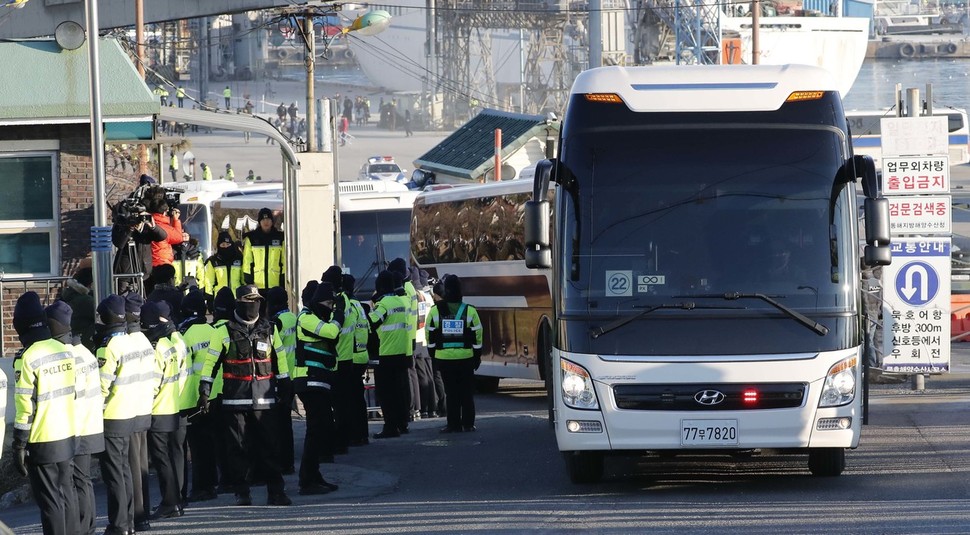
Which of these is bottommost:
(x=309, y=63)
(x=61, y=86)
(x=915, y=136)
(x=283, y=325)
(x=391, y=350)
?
(x=391, y=350)

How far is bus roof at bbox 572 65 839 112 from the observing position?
10.9m

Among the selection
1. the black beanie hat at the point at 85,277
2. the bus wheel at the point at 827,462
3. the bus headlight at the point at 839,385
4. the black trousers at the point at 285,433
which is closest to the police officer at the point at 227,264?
the black beanie hat at the point at 85,277

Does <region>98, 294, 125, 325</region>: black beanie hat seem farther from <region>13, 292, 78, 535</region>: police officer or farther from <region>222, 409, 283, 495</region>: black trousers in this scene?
A: <region>222, 409, 283, 495</region>: black trousers

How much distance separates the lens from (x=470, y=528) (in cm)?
956

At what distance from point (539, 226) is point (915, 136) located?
7.37m

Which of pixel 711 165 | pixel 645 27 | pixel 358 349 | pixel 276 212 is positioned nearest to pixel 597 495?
pixel 711 165

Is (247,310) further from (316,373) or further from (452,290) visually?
(452,290)

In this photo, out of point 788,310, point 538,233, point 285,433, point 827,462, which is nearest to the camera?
point 788,310

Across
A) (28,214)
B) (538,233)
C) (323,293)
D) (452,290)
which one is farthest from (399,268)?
(538,233)

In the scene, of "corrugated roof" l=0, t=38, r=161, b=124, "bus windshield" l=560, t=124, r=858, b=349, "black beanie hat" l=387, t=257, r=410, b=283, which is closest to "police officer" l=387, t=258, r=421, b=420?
"black beanie hat" l=387, t=257, r=410, b=283

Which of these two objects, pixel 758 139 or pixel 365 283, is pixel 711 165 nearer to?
pixel 758 139

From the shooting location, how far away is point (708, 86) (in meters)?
11.1

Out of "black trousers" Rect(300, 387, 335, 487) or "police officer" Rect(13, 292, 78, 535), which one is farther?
"black trousers" Rect(300, 387, 335, 487)

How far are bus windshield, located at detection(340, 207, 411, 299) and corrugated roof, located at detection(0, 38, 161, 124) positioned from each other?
21.4 ft
